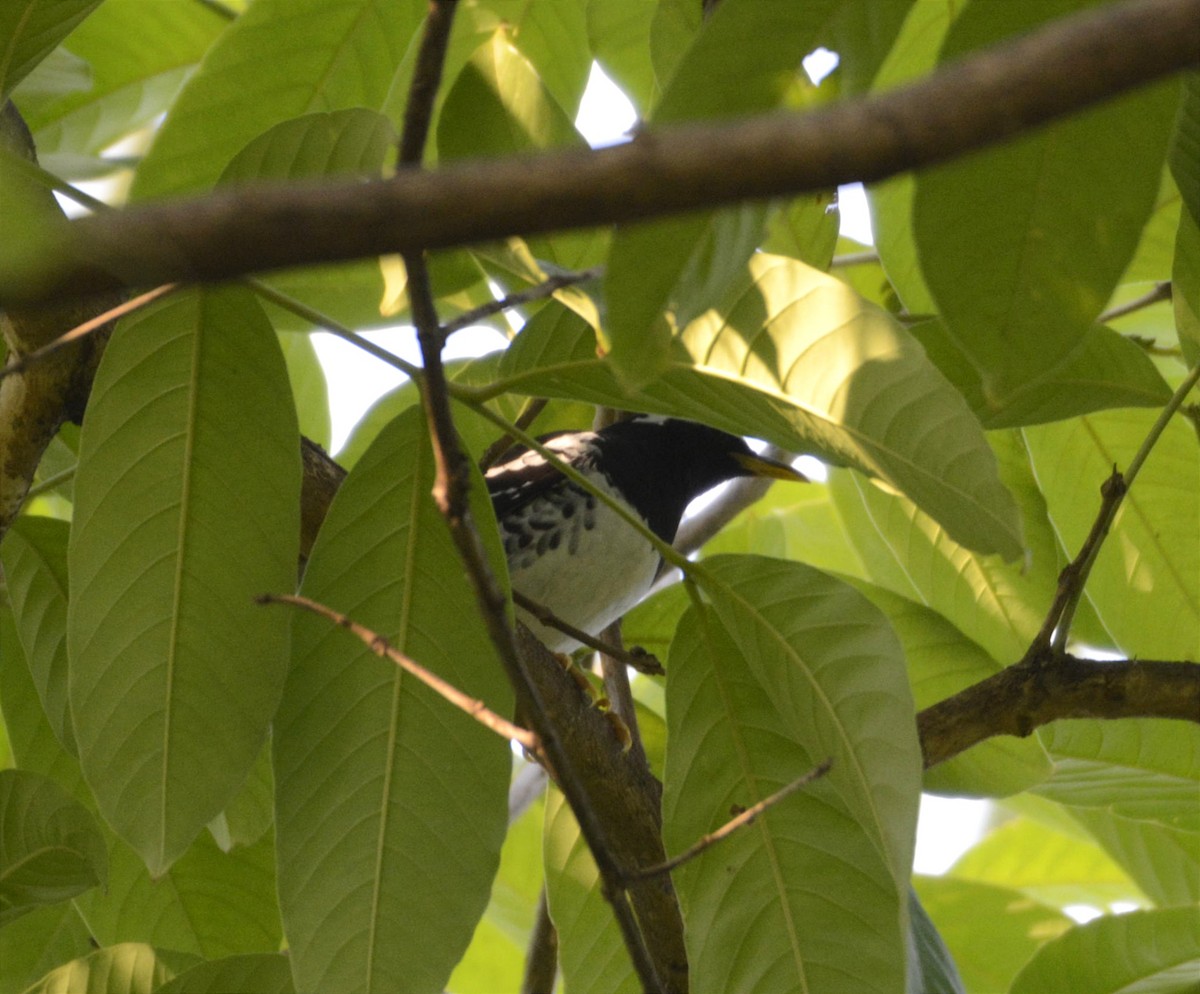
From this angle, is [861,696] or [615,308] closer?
[615,308]

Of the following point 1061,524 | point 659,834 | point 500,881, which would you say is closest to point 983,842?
point 500,881

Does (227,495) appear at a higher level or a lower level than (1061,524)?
lower

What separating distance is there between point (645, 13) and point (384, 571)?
1.11 meters

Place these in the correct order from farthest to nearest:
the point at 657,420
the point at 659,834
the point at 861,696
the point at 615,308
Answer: the point at 657,420 < the point at 659,834 < the point at 861,696 < the point at 615,308

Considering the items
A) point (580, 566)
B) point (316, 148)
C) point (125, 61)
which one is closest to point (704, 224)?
point (316, 148)

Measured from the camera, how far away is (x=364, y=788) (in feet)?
4.99

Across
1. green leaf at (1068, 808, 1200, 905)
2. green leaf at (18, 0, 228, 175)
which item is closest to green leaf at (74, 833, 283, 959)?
green leaf at (18, 0, 228, 175)

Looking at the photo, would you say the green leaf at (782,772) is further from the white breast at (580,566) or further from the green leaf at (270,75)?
the white breast at (580,566)

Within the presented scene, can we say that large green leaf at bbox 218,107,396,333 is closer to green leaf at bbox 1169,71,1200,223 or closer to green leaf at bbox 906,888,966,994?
green leaf at bbox 1169,71,1200,223

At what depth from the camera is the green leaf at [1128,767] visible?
2145 mm

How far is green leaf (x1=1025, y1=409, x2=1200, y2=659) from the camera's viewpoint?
2168mm

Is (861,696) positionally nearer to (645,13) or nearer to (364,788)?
(364,788)

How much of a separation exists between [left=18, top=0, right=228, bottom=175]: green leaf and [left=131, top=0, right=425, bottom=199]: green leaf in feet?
3.24

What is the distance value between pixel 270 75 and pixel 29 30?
1.84 feet
